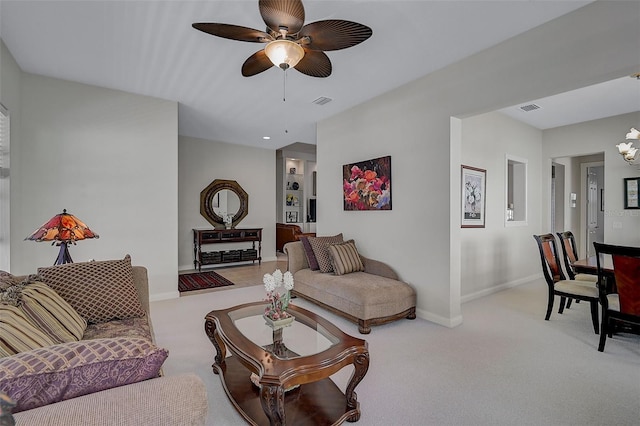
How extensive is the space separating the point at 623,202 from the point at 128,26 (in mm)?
6853

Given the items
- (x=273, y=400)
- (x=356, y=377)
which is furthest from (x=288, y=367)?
(x=356, y=377)

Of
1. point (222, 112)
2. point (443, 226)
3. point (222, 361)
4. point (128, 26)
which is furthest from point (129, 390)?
point (222, 112)

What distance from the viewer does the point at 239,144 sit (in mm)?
7254

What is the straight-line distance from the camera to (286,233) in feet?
27.0

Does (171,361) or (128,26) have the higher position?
(128,26)

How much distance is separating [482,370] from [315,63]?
2792 mm

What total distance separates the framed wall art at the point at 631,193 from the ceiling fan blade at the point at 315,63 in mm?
5176

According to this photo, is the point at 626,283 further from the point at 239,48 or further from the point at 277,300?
the point at 239,48

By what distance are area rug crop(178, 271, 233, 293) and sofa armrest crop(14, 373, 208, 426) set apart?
13.9ft

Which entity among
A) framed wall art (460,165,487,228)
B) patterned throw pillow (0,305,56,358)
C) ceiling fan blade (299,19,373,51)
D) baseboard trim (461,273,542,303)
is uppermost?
ceiling fan blade (299,19,373,51)

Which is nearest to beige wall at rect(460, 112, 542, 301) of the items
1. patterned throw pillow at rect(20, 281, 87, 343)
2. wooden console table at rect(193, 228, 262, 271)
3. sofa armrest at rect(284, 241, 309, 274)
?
sofa armrest at rect(284, 241, 309, 274)

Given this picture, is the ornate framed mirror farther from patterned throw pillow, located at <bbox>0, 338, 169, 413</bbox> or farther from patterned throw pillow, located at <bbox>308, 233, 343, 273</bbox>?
patterned throw pillow, located at <bbox>0, 338, 169, 413</bbox>

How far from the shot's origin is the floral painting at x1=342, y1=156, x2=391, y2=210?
4.05 metres

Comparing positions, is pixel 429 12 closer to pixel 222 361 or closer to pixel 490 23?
pixel 490 23
